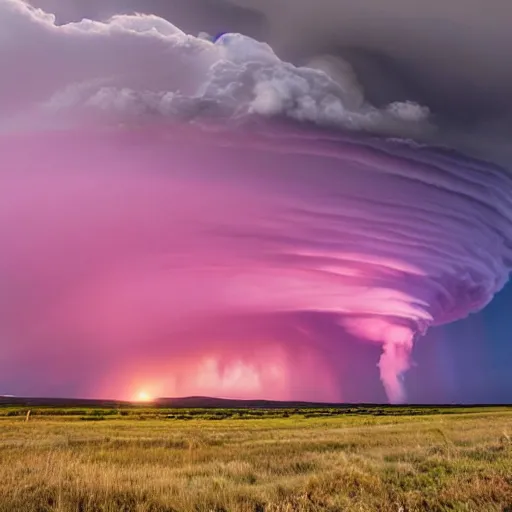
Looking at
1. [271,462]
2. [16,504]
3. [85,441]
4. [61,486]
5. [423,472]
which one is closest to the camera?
[16,504]

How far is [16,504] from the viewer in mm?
9414

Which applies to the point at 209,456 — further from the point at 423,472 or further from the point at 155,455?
the point at 423,472

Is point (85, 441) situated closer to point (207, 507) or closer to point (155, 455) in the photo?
point (155, 455)

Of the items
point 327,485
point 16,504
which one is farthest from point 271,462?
point 16,504

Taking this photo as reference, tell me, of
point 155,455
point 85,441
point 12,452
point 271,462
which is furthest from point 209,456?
point 85,441

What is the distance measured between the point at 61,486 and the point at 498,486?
8.39 meters

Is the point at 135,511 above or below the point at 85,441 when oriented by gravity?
below

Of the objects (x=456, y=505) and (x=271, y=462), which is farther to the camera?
(x=271, y=462)

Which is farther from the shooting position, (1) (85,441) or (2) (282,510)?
(1) (85,441)

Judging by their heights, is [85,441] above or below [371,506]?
above

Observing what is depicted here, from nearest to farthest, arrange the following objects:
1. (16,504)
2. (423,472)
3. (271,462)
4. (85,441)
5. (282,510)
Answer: (282,510)
(16,504)
(423,472)
(271,462)
(85,441)

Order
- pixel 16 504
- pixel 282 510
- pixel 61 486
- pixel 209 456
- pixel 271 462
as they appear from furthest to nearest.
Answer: pixel 209 456 → pixel 271 462 → pixel 61 486 → pixel 16 504 → pixel 282 510

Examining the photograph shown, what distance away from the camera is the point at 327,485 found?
36.5 ft

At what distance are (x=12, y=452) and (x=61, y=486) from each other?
44.5 feet
